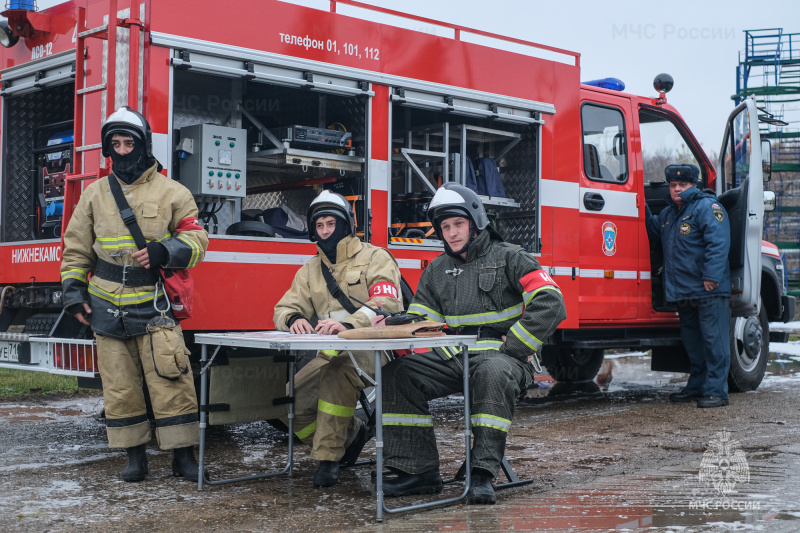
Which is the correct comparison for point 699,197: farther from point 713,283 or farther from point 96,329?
point 96,329

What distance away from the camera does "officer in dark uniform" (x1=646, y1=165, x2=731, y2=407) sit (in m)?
7.80

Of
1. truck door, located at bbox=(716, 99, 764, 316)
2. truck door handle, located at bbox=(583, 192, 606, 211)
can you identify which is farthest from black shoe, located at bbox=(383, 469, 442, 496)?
truck door, located at bbox=(716, 99, 764, 316)

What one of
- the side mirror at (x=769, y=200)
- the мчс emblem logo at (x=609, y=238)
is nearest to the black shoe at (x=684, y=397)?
the мчс emblem logo at (x=609, y=238)

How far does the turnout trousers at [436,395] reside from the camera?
170 inches

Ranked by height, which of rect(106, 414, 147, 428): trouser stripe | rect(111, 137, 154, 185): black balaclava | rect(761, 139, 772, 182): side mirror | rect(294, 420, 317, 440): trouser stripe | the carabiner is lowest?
rect(294, 420, 317, 440): trouser stripe

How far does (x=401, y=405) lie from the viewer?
4.49 metres

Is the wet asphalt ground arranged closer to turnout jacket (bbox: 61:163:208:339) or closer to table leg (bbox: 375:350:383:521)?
table leg (bbox: 375:350:383:521)

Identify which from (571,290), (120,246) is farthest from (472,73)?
(120,246)

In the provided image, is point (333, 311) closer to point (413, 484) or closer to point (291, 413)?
point (291, 413)

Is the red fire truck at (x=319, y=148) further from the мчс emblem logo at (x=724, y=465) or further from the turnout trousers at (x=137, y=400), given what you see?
the мчс emblem logo at (x=724, y=465)

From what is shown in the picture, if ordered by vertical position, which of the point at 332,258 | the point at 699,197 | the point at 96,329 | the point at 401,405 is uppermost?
the point at 699,197

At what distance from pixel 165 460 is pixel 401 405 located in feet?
5.90

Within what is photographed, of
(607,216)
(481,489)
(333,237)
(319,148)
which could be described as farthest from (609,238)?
(481,489)

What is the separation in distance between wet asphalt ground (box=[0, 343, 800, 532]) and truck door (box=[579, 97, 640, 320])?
968 millimetres
